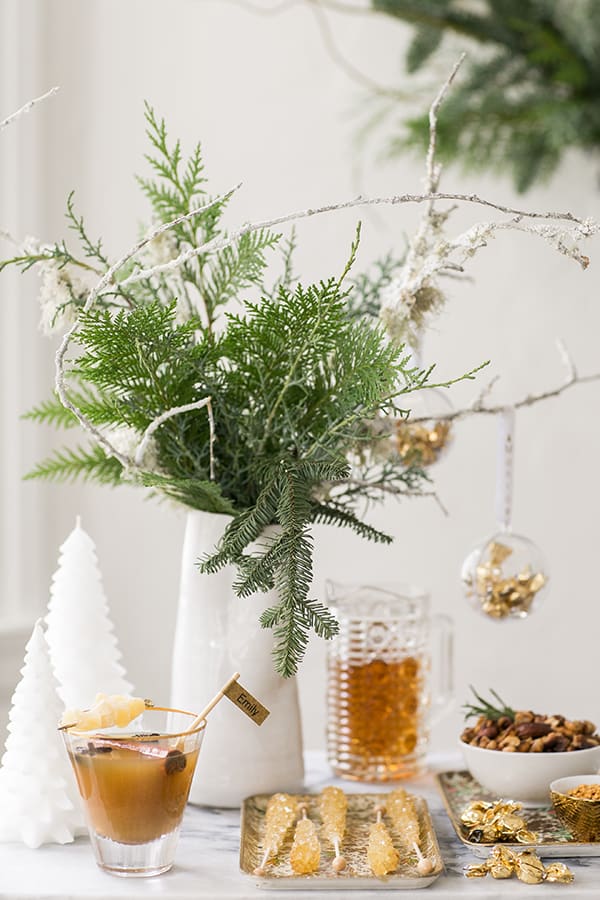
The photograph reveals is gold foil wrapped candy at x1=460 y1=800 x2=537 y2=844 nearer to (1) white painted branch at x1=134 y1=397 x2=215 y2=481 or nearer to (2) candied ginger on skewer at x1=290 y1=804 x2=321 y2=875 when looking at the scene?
(2) candied ginger on skewer at x1=290 y1=804 x2=321 y2=875

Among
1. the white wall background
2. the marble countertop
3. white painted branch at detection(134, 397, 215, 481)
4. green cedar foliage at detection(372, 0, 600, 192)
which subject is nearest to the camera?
the marble countertop

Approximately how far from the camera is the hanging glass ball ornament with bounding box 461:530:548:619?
3.54ft

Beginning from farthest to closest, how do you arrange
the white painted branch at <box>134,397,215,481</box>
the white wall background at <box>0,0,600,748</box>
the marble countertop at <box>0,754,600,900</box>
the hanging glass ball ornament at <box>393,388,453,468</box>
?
the white wall background at <box>0,0,600,748</box>
the hanging glass ball ornament at <box>393,388,453,468</box>
the white painted branch at <box>134,397,215,481</box>
the marble countertop at <box>0,754,600,900</box>

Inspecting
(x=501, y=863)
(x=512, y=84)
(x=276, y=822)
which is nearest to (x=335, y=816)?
(x=276, y=822)

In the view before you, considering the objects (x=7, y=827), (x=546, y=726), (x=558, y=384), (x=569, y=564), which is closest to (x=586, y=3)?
(x=558, y=384)

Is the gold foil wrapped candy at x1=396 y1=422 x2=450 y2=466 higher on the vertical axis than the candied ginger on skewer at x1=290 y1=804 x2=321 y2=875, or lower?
higher

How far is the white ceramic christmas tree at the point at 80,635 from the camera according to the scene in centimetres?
98

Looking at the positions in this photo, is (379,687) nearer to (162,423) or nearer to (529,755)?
Answer: (529,755)

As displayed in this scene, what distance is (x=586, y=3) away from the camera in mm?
1658

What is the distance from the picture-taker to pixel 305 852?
81cm

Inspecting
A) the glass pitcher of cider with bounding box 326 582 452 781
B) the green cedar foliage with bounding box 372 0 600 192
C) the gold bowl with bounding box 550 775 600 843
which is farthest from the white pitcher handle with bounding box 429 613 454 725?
the green cedar foliage with bounding box 372 0 600 192

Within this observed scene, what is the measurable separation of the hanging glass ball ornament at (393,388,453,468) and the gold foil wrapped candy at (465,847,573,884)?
409 mm

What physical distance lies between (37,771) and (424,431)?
1.65 feet

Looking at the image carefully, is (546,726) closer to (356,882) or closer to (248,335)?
(356,882)
